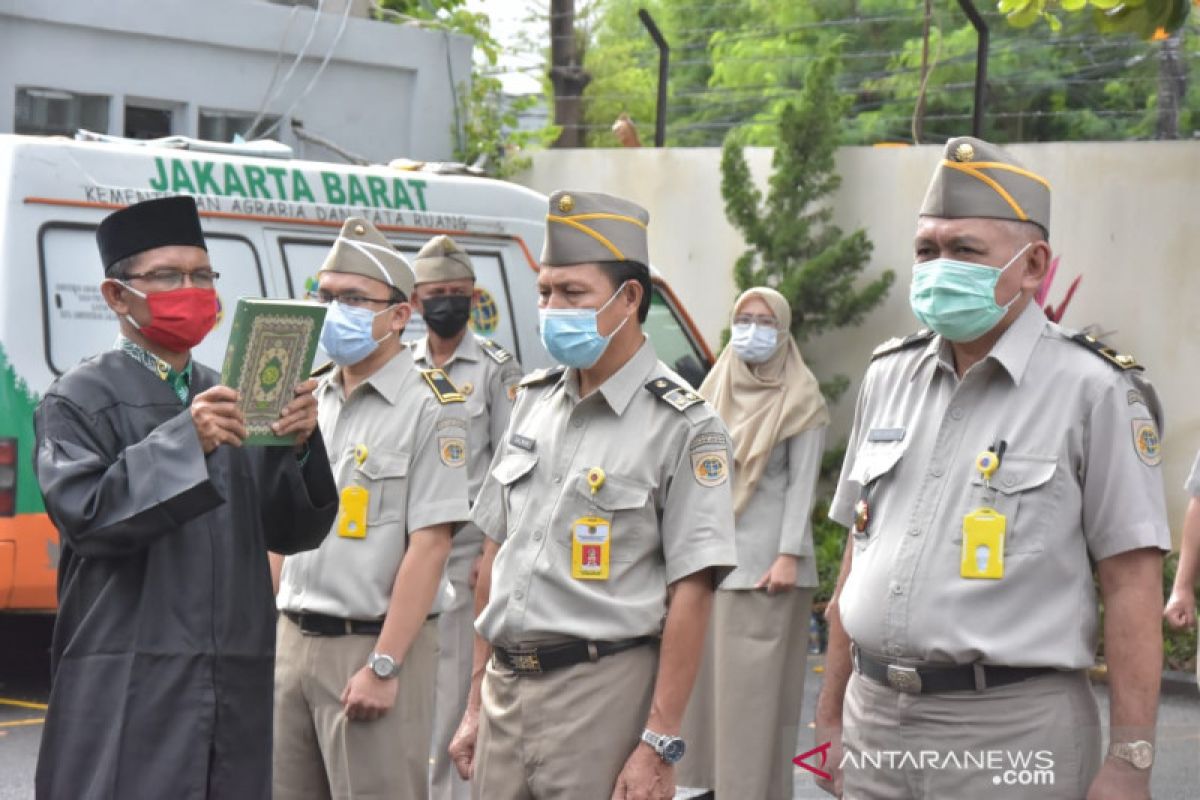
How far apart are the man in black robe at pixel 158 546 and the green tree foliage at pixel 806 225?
28.8 ft

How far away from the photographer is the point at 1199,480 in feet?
21.1

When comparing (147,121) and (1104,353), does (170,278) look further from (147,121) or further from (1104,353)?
(147,121)

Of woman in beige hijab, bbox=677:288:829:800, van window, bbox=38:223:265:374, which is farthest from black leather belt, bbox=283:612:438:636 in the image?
van window, bbox=38:223:265:374

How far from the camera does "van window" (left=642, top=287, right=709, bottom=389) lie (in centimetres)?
1080

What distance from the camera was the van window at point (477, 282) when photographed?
9.60 meters

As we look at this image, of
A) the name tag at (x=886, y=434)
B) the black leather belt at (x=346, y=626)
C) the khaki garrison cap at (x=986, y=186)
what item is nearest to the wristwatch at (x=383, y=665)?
the black leather belt at (x=346, y=626)

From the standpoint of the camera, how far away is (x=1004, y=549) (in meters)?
3.90

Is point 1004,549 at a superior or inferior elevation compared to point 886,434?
inferior

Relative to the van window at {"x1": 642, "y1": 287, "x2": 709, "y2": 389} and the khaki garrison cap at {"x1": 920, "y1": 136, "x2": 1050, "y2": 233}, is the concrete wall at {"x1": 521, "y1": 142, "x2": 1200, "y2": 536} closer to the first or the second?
the van window at {"x1": 642, "y1": 287, "x2": 709, "y2": 389}

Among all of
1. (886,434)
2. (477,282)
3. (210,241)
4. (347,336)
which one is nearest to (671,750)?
(886,434)

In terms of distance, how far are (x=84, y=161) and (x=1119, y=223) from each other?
6.44 meters

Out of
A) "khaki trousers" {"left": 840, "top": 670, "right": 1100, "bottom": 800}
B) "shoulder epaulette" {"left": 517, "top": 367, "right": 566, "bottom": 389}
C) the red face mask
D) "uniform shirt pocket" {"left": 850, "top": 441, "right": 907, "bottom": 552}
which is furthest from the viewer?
"shoulder epaulette" {"left": 517, "top": 367, "right": 566, "bottom": 389}

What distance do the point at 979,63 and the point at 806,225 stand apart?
5.18ft

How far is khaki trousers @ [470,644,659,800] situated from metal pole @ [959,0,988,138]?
28.0ft
